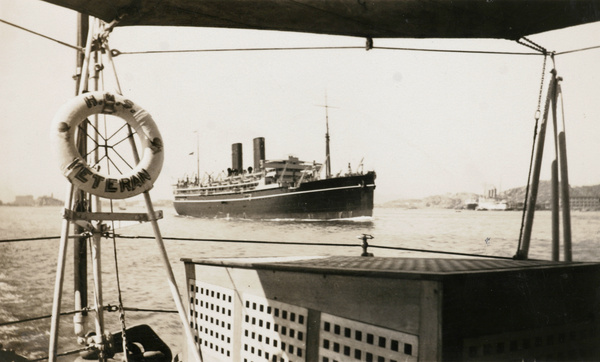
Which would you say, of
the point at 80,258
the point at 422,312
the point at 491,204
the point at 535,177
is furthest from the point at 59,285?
the point at 491,204

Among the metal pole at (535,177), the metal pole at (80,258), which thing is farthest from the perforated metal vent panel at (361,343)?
the metal pole at (80,258)

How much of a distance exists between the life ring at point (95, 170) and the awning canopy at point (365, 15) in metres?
0.58

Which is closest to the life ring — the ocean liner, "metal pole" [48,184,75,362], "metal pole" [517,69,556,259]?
"metal pole" [48,184,75,362]

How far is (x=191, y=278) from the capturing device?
3883 millimetres

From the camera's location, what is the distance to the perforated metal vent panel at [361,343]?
214 cm

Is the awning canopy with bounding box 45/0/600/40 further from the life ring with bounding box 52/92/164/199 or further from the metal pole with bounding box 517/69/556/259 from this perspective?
the metal pole with bounding box 517/69/556/259

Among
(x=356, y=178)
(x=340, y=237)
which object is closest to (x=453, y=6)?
(x=340, y=237)

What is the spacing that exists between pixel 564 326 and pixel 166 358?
3.39 metres

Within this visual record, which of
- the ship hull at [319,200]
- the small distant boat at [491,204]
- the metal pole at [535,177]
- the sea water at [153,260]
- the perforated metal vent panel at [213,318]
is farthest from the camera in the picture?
the small distant boat at [491,204]

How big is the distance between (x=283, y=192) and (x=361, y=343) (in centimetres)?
3887

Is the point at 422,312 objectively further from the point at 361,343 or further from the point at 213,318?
the point at 213,318

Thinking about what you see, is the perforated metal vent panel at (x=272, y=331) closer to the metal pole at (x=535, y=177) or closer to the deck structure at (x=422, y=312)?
Answer: the deck structure at (x=422, y=312)

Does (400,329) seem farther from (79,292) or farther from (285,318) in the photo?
(79,292)

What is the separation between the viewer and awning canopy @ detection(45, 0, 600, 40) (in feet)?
9.52
